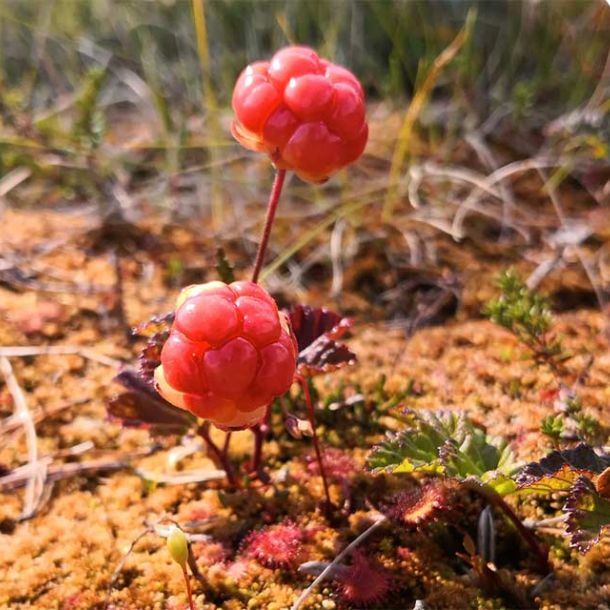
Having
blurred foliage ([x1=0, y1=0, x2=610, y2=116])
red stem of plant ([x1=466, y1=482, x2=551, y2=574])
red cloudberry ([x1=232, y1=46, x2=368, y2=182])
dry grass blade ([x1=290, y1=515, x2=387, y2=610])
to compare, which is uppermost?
red cloudberry ([x1=232, y1=46, x2=368, y2=182])

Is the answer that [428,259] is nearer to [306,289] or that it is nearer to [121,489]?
[306,289]

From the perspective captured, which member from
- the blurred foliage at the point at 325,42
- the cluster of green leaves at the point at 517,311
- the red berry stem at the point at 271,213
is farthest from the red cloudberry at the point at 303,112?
the blurred foliage at the point at 325,42

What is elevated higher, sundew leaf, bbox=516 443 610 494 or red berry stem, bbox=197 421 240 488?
sundew leaf, bbox=516 443 610 494

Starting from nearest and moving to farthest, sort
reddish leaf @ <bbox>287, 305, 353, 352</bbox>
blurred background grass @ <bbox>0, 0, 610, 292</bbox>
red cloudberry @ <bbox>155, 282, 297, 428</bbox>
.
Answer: red cloudberry @ <bbox>155, 282, 297, 428</bbox> → reddish leaf @ <bbox>287, 305, 353, 352</bbox> → blurred background grass @ <bbox>0, 0, 610, 292</bbox>

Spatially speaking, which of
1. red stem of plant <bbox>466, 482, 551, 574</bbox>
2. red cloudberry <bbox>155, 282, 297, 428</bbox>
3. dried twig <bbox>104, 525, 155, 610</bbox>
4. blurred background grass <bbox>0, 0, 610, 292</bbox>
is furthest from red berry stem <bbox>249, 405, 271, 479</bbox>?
blurred background grass <bbox>0, 0, 610, 292</bbox>

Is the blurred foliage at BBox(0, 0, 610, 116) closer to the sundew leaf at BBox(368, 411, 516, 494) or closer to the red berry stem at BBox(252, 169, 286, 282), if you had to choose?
the red berry stem at BBox(252, 169, 286, 282)

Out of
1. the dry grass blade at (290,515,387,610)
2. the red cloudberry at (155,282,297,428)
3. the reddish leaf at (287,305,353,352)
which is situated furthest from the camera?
the reddish leaf at (287,305,353,352)
